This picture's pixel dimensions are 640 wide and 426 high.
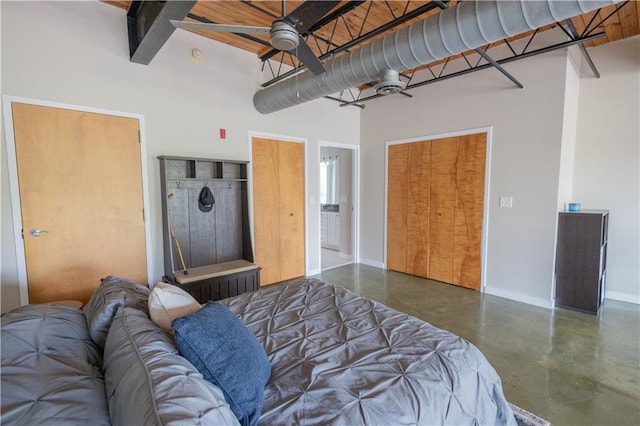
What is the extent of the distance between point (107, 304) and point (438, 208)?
4.16 meters

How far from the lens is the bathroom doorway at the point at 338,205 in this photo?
5.67 meters

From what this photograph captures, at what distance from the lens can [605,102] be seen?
12.5 ft

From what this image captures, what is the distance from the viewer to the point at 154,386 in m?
0.93

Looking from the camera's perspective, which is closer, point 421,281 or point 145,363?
point 145,363

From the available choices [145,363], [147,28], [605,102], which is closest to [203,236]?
[147,28]

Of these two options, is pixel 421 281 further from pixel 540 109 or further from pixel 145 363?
pixel 145 363

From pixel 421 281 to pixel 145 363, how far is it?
4.22 meters

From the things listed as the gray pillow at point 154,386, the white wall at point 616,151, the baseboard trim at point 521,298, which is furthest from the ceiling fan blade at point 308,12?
the white wall at point 616,151

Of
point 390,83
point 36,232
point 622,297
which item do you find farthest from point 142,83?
point 622,297

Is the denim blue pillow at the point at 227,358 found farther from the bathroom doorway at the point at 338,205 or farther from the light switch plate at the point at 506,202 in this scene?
the bathroom doorway at the point at 338,205

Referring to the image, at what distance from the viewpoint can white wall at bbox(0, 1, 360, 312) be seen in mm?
2580

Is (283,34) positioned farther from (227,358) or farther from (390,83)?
(227,358)

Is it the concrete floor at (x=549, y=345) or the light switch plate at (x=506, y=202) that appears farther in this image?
the light switch plate at (x=506, y=202)

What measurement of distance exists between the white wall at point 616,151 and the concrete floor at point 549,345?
55 centimetres
